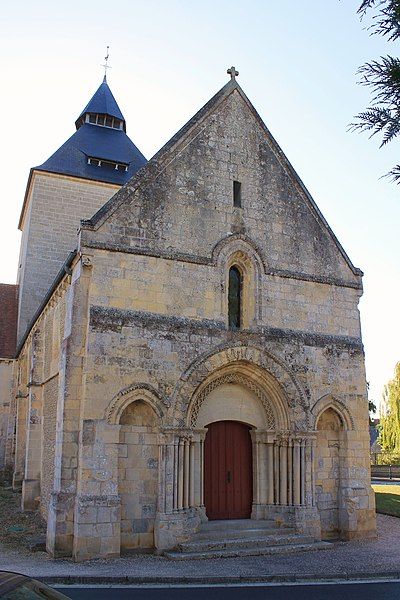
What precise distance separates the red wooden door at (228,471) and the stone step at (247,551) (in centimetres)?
144

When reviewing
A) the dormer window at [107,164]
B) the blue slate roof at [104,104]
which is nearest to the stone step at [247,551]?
the dormer window at [107,164]

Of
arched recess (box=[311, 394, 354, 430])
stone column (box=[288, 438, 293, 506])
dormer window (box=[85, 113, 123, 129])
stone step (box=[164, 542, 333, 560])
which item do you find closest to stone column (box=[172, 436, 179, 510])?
stone step (box=[164, 542, 333, 560])

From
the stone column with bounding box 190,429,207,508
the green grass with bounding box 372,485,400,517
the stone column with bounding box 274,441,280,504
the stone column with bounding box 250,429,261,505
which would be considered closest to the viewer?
the stone column with bounding box 190,429,207,508

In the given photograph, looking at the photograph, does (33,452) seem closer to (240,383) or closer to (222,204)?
(240,383)

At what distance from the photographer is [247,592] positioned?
7961 millimetres

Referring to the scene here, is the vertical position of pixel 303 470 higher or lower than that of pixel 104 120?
lower

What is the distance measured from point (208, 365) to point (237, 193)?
4069mm

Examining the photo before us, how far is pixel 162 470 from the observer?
35.3 ft

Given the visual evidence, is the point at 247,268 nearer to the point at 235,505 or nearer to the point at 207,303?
the point at 207,303

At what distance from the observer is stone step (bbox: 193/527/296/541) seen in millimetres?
10852

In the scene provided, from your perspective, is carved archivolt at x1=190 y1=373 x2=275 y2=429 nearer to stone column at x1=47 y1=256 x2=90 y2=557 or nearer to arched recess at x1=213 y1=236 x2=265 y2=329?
arched recess at x1=213 y1=236 x2=265 y2=329

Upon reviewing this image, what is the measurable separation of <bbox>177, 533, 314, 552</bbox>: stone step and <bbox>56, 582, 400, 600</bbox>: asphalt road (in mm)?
2066

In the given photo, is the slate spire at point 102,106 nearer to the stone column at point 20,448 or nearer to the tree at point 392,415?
the stone column at point 20,448

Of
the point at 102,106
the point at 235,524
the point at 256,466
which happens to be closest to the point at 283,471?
the point at 256,466
